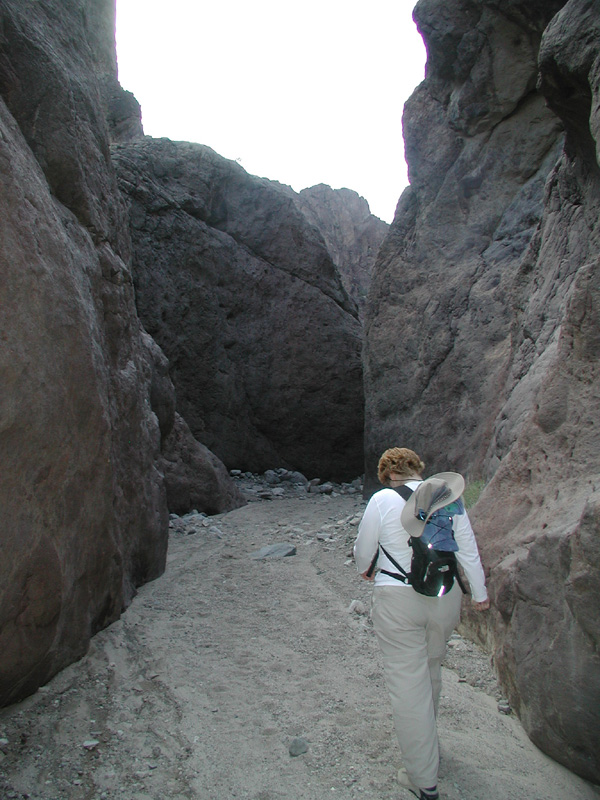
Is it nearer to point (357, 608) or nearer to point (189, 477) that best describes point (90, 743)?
point (357, 608)

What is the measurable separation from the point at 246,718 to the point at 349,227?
82.9 feet

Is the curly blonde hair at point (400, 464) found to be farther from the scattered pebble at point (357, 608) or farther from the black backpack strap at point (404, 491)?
the scattered pebble at point (357, 608)

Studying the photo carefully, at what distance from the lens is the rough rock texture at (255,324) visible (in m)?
12.9

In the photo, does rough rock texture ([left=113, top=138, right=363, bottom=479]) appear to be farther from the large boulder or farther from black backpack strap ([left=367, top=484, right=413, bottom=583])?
black backpack strap ([left=367, top=484, right=413, bottom=583])

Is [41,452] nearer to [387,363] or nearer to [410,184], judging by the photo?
[387,363]

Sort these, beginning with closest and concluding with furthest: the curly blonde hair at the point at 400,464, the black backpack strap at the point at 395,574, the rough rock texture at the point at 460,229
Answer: the black backpack strap at the point at 395,574 → the curly blonde hair at the point at 400,464 → the rough rock texture at the point at 460,229

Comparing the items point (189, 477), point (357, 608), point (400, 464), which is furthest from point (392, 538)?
point (189, 477)

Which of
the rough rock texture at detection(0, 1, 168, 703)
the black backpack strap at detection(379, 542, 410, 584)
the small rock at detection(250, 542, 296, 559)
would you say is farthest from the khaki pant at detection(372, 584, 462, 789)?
the small rock at detection(250, 542, 296, 559)

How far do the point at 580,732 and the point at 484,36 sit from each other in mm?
8641

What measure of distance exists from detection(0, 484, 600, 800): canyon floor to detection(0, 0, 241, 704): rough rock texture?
303mm

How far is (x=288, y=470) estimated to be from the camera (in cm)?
1361

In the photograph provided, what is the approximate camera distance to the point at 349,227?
87.5ft

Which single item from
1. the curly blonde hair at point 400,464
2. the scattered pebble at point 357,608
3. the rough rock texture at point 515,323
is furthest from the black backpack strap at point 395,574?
the scattered pebble at point 357,608

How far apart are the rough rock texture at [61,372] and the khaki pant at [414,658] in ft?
5.65
